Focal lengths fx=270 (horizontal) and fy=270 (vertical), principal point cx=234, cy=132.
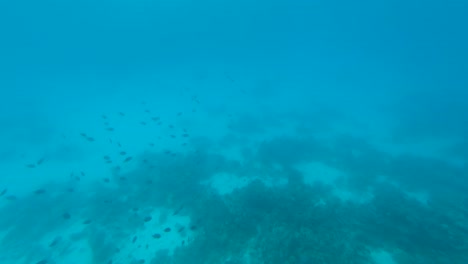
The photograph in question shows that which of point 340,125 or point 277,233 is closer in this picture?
point 277,233

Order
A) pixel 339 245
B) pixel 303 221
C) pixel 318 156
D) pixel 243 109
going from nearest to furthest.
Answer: pixel 339 245
pixel 303 221
pixel 318 156
pixel 243 109

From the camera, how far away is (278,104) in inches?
1711

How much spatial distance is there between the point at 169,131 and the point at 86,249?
723 inches

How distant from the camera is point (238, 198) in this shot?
715 inches

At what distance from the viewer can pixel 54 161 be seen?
2748cm

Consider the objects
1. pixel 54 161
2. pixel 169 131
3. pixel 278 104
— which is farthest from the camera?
pixel 278 104

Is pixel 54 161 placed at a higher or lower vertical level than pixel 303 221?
lower

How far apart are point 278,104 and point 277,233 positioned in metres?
30.9

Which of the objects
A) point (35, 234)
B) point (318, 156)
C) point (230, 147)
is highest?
point (318, 156)

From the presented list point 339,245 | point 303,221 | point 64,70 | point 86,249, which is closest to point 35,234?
point 86,249

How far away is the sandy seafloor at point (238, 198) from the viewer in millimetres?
14398

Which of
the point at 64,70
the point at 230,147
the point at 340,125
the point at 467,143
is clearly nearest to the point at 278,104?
the point at 340,125

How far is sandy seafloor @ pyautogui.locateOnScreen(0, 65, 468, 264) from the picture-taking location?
14398 mm

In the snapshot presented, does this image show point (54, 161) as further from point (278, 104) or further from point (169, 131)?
point (278, 104)
